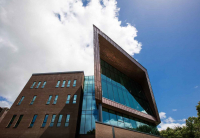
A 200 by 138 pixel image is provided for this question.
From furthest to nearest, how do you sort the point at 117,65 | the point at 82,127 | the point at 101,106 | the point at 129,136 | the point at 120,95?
the point at 117,65
the point at 82,127
the point at 120,95
the point at 101,106
the point at 129,136

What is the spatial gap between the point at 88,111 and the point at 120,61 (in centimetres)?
1268

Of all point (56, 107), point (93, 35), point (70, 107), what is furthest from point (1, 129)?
point (93, 35)

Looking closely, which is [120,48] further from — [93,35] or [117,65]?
[93,35]

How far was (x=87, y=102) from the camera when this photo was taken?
2366 cm

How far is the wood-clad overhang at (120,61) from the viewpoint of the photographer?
57.9 ft

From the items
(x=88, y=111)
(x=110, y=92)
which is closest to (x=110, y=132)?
(x=110, y=92)

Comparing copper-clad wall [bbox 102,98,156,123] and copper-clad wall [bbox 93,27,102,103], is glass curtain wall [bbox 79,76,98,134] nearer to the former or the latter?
copper-clad wall [bbox 102,98,156,123]

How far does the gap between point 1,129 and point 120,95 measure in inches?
871

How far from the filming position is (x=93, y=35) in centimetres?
1766

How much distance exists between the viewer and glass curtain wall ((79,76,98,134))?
65.2 feet

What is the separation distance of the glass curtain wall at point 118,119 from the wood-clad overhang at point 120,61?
174 inches

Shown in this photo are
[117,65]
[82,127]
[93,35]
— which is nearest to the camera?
[93,35]

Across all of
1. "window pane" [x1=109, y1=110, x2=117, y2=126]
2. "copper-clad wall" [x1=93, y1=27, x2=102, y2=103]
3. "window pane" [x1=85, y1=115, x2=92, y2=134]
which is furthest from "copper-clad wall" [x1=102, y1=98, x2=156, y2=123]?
"window pane" [x1=85, y1=115, x2=92, y2=134]

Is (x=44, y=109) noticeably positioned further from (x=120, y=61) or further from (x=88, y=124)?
(x=120, y=61)
